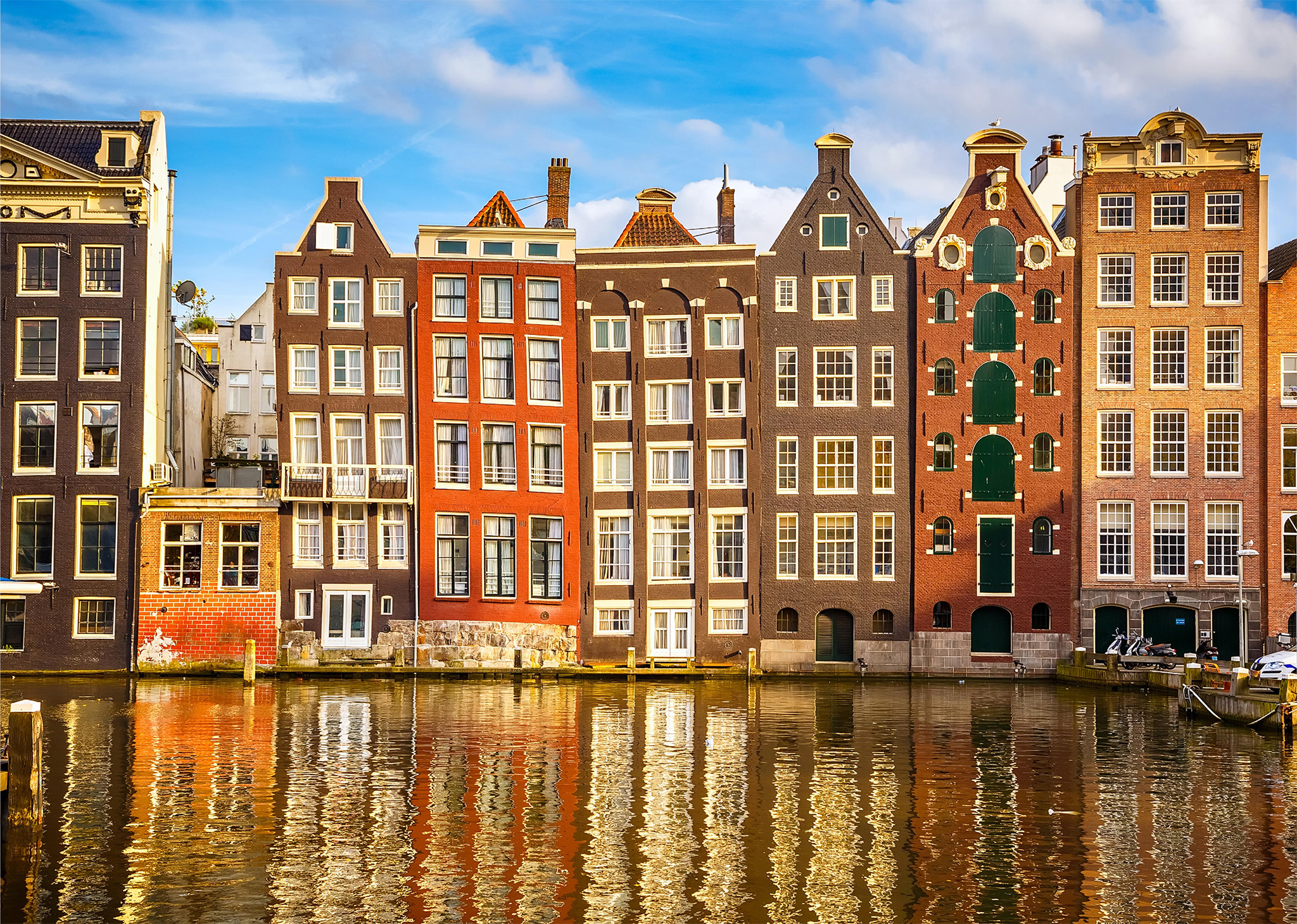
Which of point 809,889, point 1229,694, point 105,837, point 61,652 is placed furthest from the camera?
point 61,652

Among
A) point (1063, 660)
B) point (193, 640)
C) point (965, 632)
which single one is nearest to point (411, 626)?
point (193, 640)

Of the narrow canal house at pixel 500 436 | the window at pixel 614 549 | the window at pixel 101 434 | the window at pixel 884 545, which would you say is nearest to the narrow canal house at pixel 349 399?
the narrow canal house at pixel 500 436

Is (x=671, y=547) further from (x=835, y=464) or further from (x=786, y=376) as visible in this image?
(x=786, y=376)

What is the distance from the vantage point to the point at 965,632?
5944 cm

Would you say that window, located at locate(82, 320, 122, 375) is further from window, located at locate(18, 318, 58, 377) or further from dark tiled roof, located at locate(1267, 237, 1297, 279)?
dark tiled roof, located at locate(1267, 237, 1297, 279)

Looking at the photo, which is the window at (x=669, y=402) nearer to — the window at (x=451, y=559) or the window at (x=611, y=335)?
the window at (x=611, y=335)

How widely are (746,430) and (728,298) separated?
5.77 metres

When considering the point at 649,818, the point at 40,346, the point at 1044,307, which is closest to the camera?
the point at 649,818

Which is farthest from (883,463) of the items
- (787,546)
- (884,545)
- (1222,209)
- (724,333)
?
(1222,209)

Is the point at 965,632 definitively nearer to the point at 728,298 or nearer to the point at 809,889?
the point at 728,298

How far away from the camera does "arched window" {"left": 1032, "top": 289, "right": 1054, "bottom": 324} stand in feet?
198

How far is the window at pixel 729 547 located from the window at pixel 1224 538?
A: 1971cm

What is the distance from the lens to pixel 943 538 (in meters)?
60.2

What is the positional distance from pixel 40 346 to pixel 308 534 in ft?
44.2
